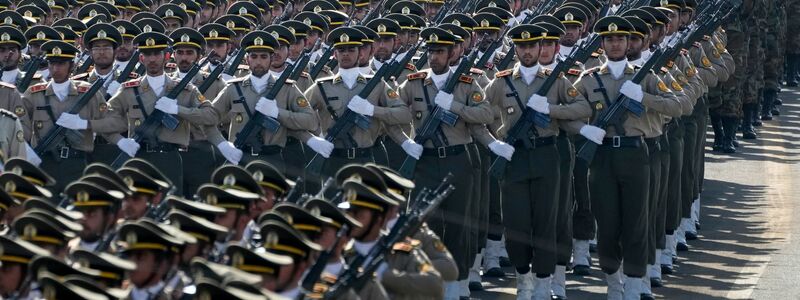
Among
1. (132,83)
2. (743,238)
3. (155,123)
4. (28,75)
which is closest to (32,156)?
(155,123)

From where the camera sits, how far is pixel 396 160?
17.0 metres

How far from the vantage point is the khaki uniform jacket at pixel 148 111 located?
1644 cm

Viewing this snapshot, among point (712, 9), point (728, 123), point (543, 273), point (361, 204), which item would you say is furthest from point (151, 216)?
point (728, 123)

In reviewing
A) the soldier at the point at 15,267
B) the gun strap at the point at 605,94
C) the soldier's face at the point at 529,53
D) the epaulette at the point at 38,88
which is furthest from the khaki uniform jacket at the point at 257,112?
the soldier at the point at 15,267

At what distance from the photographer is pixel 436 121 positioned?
15852 mm

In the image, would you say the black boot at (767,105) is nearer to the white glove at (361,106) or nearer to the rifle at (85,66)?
the rifle at (85,66)

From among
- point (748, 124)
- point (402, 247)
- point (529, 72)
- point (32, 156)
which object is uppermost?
point (402, 247)

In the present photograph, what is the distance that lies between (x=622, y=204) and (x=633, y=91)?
814mm

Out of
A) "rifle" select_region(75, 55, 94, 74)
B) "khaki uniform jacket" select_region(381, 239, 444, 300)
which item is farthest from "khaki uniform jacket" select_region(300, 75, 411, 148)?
"khaki uniform jacket" select_region(381, 239, 444, 300)

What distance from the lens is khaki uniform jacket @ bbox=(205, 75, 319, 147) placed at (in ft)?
53.9

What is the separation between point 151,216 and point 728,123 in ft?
50.6

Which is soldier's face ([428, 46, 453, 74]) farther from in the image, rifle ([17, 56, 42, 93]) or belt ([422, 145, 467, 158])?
rifle ([17, 56, 42, 93])

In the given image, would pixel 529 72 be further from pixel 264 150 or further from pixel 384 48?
pixel 384 48

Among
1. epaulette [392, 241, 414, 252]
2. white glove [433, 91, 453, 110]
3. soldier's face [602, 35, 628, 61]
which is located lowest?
white glove [433, 91, 453, 110]
